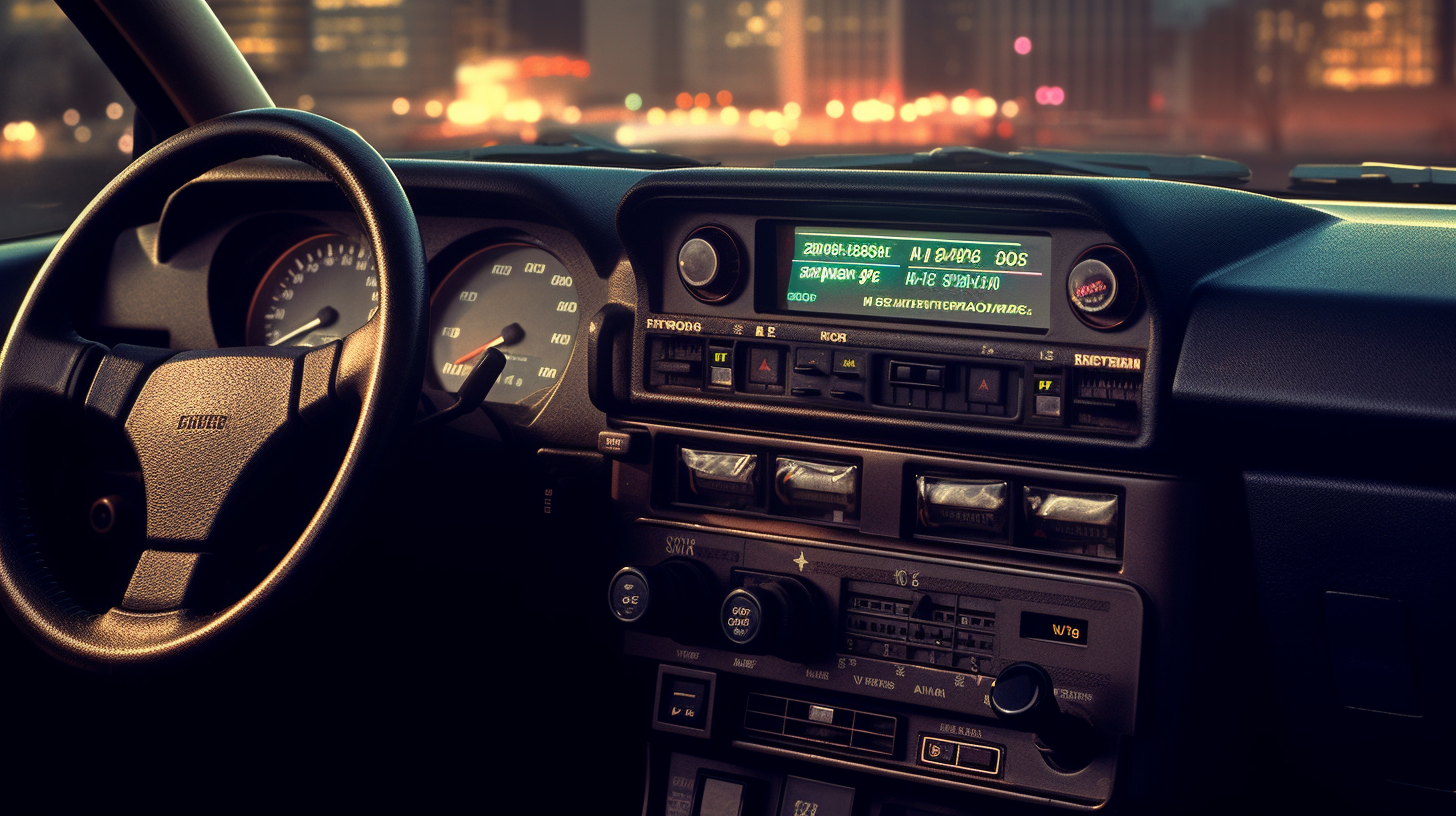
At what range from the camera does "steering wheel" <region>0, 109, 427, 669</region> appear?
1.93 m

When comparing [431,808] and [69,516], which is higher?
[69,516]

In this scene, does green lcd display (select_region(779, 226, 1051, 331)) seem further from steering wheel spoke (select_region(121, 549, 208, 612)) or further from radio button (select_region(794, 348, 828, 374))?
steering wheel spoke (select_region(121, 549, 208, 612))

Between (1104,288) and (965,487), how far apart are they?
16.1 inches

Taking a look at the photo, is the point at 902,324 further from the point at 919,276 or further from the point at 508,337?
the point at 508,337

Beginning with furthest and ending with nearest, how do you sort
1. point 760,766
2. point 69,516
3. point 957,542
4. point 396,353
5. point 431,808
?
point 431,808, point 69,516, point 760,766, point 957,542, point 396,353

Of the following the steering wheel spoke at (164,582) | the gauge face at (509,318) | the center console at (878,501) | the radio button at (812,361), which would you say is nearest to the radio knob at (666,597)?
the center console at (878,501)

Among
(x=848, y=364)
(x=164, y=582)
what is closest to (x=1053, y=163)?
(x=848, y=364)

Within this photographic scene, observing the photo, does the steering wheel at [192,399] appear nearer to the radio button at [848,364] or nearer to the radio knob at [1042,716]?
the radio button at [848,364]

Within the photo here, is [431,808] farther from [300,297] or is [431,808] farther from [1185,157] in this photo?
[1185,157]

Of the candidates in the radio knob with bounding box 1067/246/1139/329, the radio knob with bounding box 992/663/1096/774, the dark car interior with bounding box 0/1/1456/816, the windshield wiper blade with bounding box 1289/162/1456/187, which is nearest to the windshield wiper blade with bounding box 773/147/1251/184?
the windshield wiper blade with bounding box 1289/162/1456/187

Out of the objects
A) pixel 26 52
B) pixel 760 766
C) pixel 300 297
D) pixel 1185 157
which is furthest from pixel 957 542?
pixel 26 52


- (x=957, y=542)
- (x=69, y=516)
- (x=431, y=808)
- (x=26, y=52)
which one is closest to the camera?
(x=957, y=542)

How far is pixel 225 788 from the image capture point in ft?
9.73

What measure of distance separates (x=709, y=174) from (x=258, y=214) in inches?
48.5
